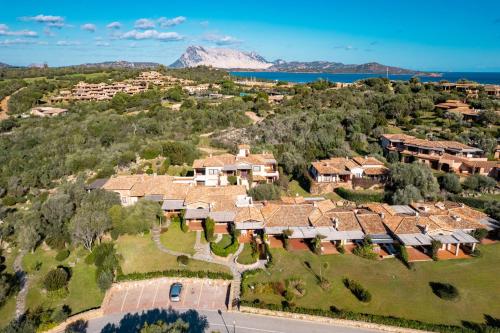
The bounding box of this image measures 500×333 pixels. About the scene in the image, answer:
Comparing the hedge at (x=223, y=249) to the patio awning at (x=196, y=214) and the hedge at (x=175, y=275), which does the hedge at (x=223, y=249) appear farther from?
the patio awning at (x=196, y=214)

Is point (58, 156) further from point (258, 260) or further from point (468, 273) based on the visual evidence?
point (468, 273)

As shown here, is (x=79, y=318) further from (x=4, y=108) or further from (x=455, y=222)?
(x=4, y=108)

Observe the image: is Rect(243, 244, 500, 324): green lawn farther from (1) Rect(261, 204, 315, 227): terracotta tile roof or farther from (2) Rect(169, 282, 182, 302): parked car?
(2) Rect(169, 282, 182, 302): parked car

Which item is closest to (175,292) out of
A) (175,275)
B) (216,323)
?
(175,275)

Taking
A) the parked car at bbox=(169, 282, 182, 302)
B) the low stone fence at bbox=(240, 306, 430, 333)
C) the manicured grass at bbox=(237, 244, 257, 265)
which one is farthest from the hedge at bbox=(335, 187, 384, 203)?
the parked car at bbox=(169, 282, 182, 302)

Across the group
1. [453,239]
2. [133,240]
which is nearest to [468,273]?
[453,239]

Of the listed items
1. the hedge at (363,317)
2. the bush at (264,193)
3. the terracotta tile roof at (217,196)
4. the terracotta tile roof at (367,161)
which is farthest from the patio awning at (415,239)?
the terracotta tile roof at (217,196)
